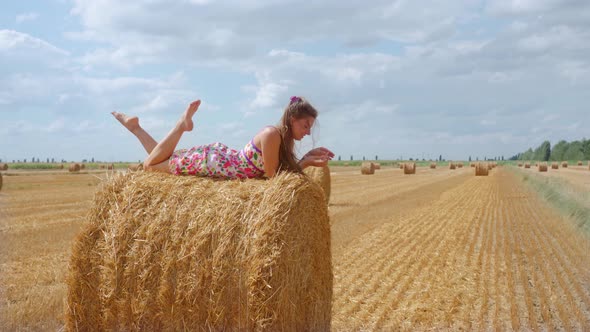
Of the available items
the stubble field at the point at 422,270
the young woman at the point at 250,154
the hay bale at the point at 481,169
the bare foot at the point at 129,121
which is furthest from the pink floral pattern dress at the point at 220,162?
the hay bale at the point at 481,169

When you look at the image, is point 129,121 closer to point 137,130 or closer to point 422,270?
point 137,130

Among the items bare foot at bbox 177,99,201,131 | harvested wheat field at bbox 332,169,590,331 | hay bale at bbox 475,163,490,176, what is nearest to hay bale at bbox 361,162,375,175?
hay bale at bbox 475,163,490,176

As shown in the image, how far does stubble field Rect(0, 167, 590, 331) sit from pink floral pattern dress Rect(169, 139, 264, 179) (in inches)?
35.6

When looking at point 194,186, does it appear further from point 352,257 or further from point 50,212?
point 50,212

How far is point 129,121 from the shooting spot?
19.0 feet

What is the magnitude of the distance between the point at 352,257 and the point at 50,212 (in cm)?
898

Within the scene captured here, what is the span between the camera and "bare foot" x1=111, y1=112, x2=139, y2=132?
580cm

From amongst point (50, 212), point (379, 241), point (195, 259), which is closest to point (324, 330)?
point (195, 259)

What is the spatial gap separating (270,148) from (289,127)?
0.27 m

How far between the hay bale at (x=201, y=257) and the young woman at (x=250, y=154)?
189 millimetres

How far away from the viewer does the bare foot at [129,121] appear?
5.80 metres

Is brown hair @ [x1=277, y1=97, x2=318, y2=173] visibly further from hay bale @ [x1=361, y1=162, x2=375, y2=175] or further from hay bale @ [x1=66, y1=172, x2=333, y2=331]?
hay bale @ [x1=361, y1=162, x2=375, y2=175]

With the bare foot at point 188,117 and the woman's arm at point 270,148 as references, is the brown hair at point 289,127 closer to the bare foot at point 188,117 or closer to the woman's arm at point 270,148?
the woman's arm at point 270,148

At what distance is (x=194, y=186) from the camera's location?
5.06 meters
